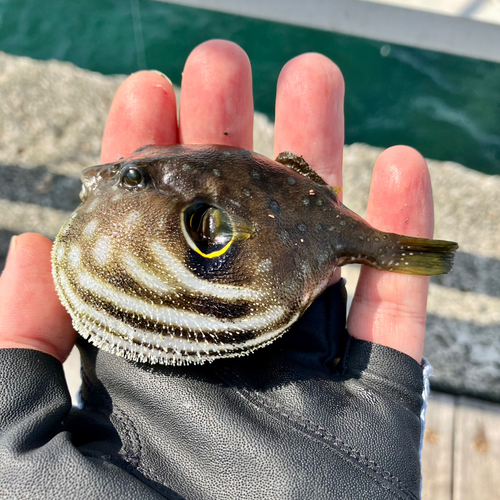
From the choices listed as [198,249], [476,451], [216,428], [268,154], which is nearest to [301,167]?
[198,249]

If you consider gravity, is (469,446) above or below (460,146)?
below

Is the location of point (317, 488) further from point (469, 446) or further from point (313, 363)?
point (469, 446)

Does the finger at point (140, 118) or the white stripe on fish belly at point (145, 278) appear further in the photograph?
the finger at point (140, 118)

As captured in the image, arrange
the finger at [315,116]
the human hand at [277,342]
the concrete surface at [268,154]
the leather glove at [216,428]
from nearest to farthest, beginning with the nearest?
the leather glove at [216,428] < the human hand at [277,342] < the finger at [315,116] < the concrete surface at [268,154]

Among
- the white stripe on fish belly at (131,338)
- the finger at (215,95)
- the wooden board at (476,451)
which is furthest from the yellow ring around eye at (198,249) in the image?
the wooden board at (476,451)

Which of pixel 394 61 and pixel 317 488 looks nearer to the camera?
pixel 317 488

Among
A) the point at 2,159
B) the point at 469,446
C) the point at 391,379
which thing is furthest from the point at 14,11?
the point at 469,446

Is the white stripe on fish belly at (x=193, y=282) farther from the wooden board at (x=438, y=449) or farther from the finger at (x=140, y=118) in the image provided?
the wooden board at (x=438, y=449)
